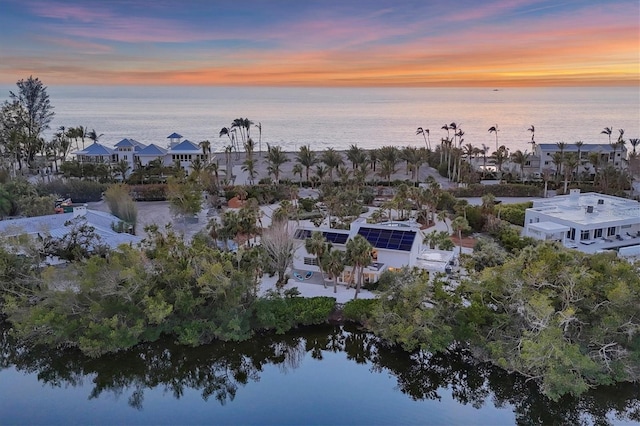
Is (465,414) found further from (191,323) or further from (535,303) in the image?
(191,323)

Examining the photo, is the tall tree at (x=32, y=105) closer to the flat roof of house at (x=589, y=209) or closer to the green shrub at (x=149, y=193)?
the green shrub at (x=149, y=193)

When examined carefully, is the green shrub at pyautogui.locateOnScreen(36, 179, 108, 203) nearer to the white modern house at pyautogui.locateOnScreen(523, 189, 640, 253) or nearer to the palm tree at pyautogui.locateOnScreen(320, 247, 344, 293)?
the palm tree at pyautogui.locateOnScreen(320, 247, 344, 293)

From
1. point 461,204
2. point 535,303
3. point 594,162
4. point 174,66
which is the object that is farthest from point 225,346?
point 174,66

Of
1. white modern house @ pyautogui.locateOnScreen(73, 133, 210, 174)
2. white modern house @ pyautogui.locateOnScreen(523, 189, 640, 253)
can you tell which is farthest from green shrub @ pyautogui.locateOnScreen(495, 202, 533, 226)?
white modern house @ pyautogui.locateOnScreen(73, 133, 210, 174)

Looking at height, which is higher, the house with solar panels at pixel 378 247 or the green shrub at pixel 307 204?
the green shrub at pixel 307 204

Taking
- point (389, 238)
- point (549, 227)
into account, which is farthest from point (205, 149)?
point (549, 227)

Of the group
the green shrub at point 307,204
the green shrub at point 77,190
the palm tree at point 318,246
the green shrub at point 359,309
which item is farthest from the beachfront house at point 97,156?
the green shrub at point 359,309

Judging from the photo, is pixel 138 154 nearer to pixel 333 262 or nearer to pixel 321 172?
pixel 321 172
